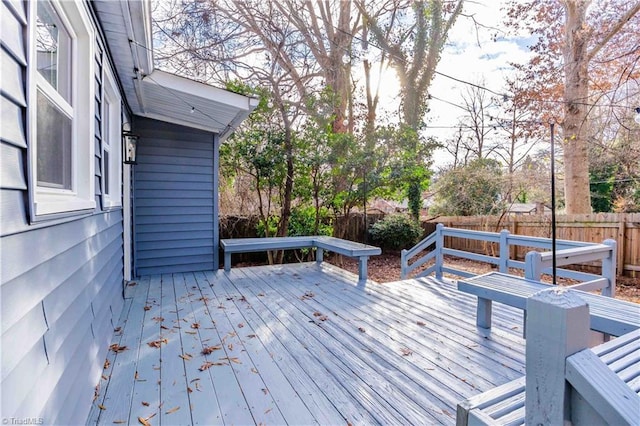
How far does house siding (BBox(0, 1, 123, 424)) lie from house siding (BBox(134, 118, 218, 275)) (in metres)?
3.32

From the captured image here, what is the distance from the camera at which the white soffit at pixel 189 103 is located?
3.71 metres

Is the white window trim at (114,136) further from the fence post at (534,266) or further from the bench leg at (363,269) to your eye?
the fence post at (534,266)

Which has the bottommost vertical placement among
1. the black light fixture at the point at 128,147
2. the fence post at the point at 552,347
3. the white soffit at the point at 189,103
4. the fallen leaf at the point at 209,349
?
the fallen leaf at the point at 209,349

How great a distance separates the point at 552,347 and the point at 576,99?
30.9ft

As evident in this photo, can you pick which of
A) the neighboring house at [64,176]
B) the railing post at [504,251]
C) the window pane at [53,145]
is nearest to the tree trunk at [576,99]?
the railing post at [504,251]

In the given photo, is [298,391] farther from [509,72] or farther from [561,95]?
[509,72]

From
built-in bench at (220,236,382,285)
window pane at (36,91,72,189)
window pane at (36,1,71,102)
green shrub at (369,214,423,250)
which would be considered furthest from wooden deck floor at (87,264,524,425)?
green shrub at (369,214,423,250)

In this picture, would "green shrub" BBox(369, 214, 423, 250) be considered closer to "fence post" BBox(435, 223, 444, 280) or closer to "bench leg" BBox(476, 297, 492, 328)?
"fence post" BBox(435, 223, 444, 280)

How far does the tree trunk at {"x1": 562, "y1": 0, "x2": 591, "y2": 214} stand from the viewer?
772 cm

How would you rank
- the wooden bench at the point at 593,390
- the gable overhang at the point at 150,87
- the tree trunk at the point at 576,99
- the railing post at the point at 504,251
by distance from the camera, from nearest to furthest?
the wooden bench at the point at 593,390
the gable overhang at the point at 150,87
the railing post at the point at 504,251
the tree trunk at the point at 576,99

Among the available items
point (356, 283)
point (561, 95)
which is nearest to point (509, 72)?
point (561, 95)

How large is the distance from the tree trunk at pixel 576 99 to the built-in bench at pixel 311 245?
6268 mm

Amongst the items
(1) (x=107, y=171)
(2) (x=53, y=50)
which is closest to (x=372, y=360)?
(2) (x=53, y=50)

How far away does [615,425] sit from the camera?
0.62 metres
